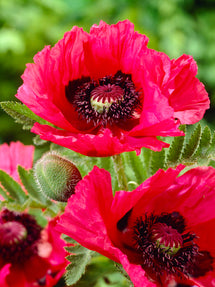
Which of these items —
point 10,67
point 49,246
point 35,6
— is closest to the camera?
point 49,246

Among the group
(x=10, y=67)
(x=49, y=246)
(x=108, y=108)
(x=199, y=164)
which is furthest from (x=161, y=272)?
(x=10, y=67)

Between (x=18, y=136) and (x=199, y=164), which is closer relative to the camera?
(x=199, y=164)

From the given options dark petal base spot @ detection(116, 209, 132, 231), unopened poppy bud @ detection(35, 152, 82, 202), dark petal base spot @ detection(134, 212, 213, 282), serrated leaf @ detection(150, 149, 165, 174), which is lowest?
dark petal base spot @ detection(134, 212, 213, 282)

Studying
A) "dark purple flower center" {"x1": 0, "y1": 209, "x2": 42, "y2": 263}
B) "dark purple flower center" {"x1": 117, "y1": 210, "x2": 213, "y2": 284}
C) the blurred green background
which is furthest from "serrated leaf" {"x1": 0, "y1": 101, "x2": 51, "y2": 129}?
the blurred green background

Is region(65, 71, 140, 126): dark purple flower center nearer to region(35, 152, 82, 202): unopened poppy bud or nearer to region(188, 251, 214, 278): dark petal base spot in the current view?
region(35, 152, 82, 202): unopened poppy bud

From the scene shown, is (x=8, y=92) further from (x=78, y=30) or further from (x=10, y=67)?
→ (x=78, y=30)

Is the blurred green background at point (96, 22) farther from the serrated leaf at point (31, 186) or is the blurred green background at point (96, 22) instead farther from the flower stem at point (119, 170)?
the flower stem at point (119, 170)

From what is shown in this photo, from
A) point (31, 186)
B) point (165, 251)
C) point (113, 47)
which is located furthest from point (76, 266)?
point (113, 47)
